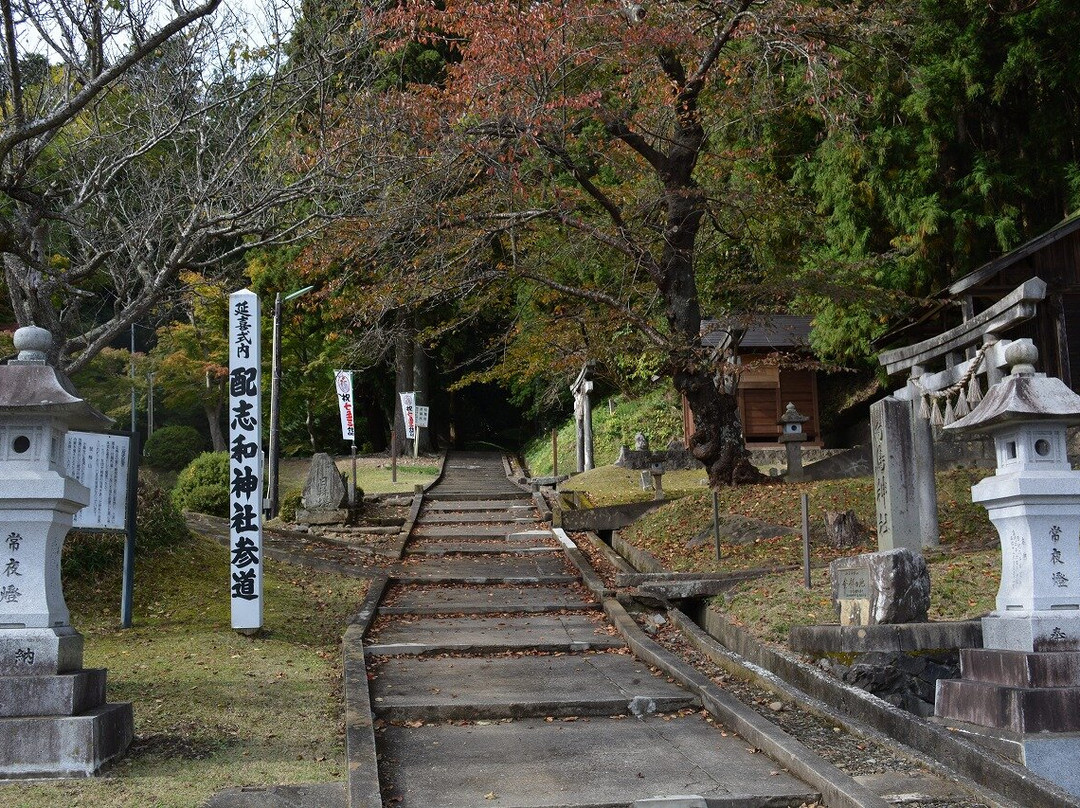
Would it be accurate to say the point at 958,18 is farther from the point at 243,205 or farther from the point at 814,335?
the point at 243,205

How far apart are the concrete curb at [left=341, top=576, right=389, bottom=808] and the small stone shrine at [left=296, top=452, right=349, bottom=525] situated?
7791mm

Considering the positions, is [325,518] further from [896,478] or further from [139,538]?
[896,478]

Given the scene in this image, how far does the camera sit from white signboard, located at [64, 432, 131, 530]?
9.69 m

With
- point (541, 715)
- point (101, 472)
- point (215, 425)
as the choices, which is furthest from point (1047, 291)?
point (215, 425)

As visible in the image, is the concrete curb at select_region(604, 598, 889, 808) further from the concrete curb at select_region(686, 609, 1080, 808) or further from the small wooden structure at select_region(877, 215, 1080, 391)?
the small wooden structure at select_region(877, 215, 1080, 391)

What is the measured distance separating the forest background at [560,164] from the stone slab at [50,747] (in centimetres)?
444

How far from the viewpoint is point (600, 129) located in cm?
1772

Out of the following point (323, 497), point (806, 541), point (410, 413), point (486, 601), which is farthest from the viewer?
point (410, 413)

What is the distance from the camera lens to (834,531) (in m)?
12.7

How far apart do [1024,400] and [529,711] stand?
14.2 feet

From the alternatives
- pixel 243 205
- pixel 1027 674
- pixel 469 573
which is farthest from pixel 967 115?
pixel 1027 674

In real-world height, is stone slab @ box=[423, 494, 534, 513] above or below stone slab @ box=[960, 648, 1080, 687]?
above

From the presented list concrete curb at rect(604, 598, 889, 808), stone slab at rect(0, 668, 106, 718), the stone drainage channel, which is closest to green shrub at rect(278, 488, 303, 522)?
the stone drainage channel

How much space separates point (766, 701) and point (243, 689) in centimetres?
421
